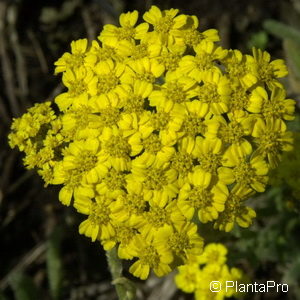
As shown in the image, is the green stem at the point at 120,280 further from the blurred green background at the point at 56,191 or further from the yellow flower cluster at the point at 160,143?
the blurred green background at the point at 56,191

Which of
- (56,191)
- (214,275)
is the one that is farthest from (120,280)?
(56,191)

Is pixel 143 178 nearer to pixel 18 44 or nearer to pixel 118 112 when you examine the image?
pixel 118 112

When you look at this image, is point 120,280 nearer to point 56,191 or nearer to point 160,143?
point 160,143

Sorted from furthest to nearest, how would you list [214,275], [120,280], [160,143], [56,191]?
[56,191]
[214,275]
[120,280]
[160,143]

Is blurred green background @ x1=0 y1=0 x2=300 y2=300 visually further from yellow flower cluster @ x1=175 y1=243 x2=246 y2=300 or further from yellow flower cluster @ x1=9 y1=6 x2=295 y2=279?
yellow flower cluster @ x1=9 y1=6 x2=295 y2=279

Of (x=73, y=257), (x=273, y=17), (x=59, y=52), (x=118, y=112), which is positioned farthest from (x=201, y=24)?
(x=118, y=112)

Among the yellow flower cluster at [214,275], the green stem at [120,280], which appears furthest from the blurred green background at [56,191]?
the green stem at [120,280]
